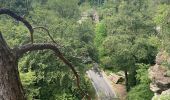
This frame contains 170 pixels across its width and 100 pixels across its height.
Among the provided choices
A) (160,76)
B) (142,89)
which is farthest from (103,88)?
(160,76)

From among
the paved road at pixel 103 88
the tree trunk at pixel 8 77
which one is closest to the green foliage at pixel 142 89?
the paved road at pixel 103 88

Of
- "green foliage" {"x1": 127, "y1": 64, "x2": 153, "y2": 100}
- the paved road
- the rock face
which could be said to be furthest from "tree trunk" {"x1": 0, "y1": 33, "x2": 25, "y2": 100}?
the paved road

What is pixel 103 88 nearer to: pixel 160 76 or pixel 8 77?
pixel 160 76

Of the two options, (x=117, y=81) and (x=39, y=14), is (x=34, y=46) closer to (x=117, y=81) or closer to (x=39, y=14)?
(x=117, y=81)

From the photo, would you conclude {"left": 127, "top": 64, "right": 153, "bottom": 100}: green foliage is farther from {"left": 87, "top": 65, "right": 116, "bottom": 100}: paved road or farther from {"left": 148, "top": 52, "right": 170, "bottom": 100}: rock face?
{"left": 87, "top": 65, "right": 116, "bottom": 100}: paved road

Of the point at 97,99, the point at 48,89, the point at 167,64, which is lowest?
the point at 97,99

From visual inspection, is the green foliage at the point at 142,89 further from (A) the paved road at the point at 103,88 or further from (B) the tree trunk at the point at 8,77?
(B) the tree trunk at the point at 8,77

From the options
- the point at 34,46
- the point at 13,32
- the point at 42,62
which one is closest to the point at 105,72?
the point at 13,32
